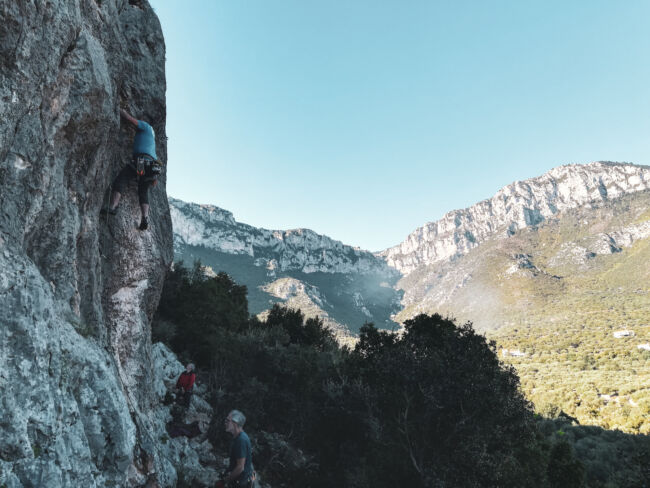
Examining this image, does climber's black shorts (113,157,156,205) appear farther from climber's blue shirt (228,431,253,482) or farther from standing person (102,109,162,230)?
climber's blue shirt (228,431,253,482)

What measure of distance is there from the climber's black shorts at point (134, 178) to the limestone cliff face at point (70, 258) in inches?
11.4

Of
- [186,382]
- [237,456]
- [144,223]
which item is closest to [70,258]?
[144,223]

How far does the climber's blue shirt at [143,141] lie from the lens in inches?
349

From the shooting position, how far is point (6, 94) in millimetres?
4824

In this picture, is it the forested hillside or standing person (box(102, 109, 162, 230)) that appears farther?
the forested hillside

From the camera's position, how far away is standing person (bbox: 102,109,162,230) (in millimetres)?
8808

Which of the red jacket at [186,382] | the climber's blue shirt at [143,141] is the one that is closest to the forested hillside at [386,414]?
the red jacket at [186,382]

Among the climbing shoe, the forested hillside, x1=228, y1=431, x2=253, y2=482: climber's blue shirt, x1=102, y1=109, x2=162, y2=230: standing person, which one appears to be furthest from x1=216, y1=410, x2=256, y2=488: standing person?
the forested hillside

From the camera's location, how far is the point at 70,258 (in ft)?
22.5

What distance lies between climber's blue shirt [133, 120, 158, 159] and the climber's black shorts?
410 mm

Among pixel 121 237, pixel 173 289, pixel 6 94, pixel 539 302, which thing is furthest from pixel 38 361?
pixel 539 302

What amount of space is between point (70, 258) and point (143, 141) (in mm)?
3821

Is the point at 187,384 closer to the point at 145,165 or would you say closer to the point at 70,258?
the point at 70,258

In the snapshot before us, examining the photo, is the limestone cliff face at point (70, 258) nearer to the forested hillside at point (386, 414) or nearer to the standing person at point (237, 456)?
the standing person at point (237, 456)
